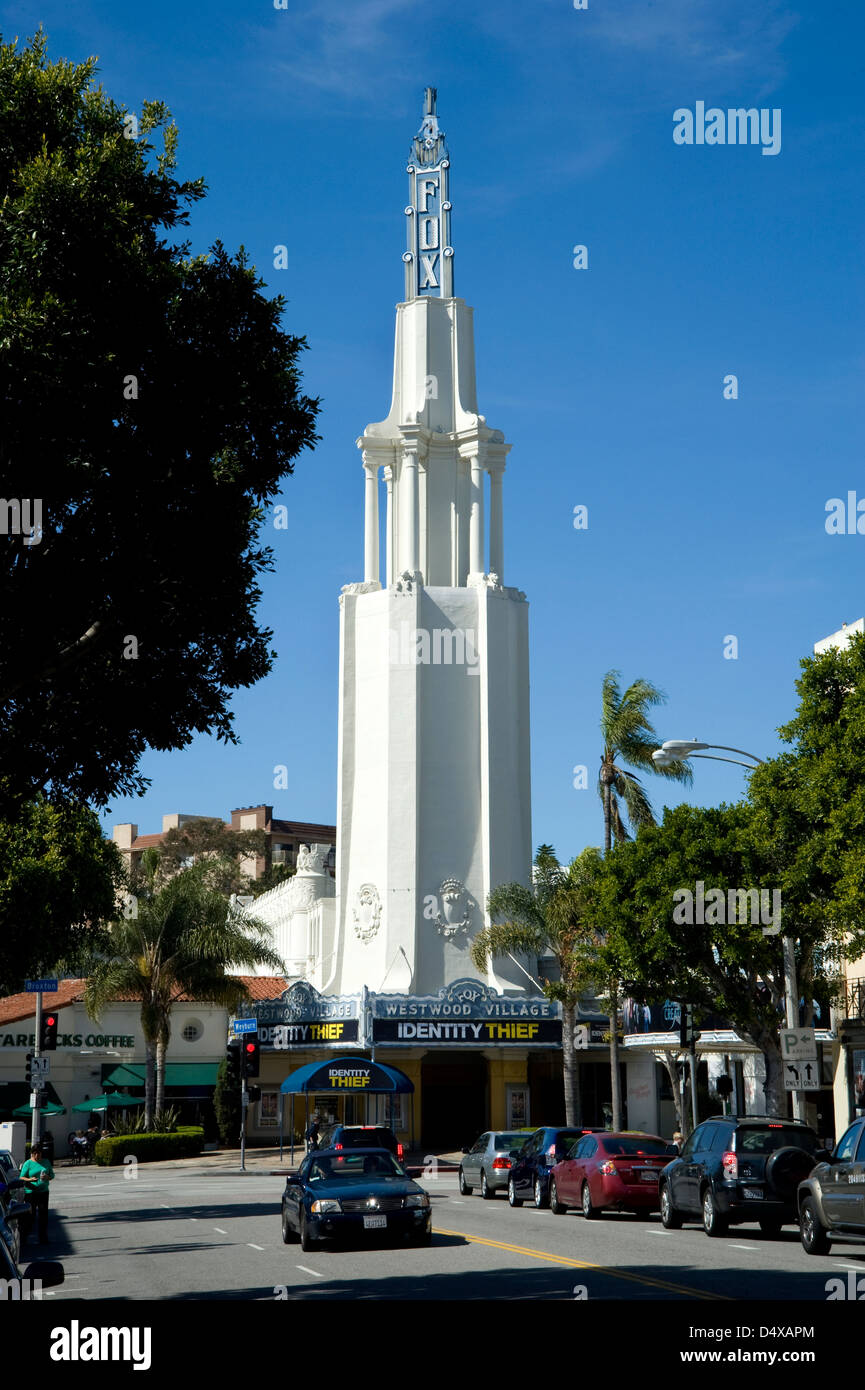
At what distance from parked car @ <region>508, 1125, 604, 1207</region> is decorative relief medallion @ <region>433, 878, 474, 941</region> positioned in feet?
95.9

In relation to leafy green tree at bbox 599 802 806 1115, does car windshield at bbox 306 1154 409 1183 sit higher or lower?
lower

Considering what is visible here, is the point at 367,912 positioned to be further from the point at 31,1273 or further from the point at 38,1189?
the point at 31,1273

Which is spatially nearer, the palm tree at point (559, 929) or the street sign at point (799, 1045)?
the street sign at point (799, 1045)

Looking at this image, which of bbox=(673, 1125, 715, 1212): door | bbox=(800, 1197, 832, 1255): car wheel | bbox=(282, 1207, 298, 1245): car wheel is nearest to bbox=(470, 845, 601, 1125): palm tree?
bbox=(673, 1125, 715, 1212): door

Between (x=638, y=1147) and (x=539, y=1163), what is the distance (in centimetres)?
429

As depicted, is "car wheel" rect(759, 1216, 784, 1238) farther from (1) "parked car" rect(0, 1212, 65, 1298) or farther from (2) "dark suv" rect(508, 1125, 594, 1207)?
(1) "parked car" rect(0, 1212, 65, 1298)

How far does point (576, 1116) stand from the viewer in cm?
4931

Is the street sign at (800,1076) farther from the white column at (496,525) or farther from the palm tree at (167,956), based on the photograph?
the white column at (496,525)

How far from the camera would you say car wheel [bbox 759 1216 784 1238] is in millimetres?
20453

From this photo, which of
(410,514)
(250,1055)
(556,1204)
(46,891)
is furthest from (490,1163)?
(410,514)

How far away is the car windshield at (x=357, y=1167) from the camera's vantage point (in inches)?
790

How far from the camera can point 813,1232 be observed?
704 inches

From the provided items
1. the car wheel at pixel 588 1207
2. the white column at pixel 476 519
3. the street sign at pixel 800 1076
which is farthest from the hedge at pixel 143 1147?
the street sign at pixel 800 1076

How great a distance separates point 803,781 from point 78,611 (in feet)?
64.8
